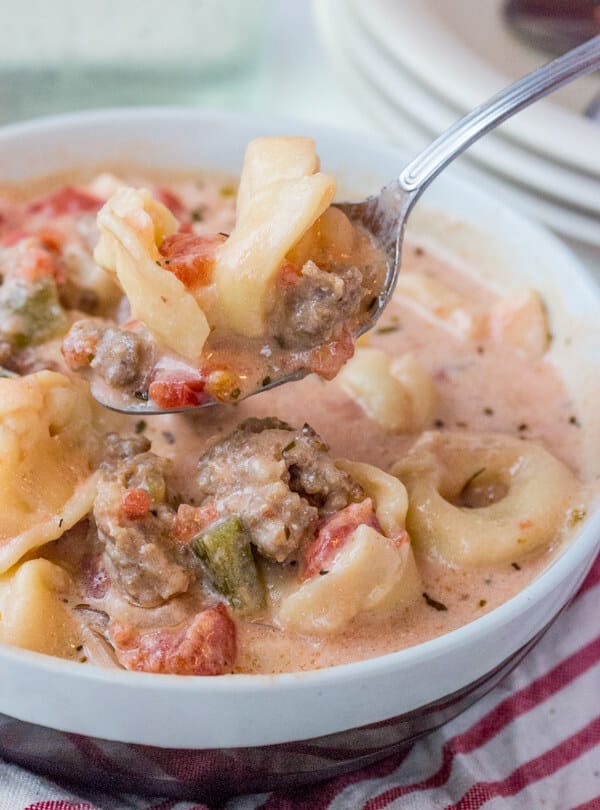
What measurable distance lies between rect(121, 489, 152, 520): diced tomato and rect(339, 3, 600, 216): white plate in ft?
6.49

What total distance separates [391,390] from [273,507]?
0.68 metres

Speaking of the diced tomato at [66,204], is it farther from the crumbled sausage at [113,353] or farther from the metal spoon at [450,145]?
the metal spoon at [450,145]

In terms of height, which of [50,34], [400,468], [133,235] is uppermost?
[133,235]

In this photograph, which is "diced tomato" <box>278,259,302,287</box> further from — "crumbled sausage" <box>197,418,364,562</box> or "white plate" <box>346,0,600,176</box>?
"white plate" <box>346,0,600,176</box>

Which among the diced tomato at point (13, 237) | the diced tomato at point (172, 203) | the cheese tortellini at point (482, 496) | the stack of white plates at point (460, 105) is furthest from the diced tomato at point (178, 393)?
the stack of white plates at point (460, 105)

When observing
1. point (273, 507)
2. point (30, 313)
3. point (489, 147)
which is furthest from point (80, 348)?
point (489, 147)

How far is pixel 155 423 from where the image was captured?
2.71 m

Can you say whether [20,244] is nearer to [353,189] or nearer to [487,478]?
[353,189]

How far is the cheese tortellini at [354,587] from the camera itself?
220 centimetres

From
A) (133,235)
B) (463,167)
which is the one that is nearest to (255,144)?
(133,235)

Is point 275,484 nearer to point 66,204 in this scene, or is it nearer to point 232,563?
point 232,563

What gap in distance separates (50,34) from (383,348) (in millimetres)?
2042

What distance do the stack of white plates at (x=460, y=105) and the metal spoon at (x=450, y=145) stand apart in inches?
33.3

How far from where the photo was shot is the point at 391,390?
2.80 m
